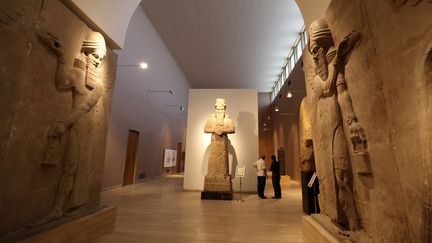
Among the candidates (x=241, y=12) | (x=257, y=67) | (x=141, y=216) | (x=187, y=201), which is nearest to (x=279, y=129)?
(x=257, y=67)

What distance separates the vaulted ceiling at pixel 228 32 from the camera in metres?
8.98

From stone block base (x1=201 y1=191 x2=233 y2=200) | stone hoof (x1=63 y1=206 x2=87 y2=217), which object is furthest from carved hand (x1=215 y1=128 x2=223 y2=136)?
stone hoof (x1=63 y1=206 x2=87 y2=217)

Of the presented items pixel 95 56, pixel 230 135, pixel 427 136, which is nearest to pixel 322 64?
pixel 427 136

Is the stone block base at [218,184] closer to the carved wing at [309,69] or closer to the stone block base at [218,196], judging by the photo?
the stone block base at [218,196]

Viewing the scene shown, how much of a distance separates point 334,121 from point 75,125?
133 inches

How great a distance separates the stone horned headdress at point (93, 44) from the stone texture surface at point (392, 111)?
3.32m

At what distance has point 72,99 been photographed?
295cm

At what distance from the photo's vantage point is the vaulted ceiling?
8.98 m

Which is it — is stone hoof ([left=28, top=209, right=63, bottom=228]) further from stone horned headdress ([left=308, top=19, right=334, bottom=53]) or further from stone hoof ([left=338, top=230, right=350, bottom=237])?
stone horned headdress ([left=308, top=19, right=334, bottom=53])

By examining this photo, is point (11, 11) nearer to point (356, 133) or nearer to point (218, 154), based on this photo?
point (356, 133)

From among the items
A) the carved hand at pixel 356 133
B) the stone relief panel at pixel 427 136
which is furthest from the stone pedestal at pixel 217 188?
the stone relief panel at pixel 427 136

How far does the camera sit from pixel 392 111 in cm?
166

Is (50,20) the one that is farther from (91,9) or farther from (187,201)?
(187,201)

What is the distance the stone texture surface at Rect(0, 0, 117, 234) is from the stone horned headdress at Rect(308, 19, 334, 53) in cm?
329
